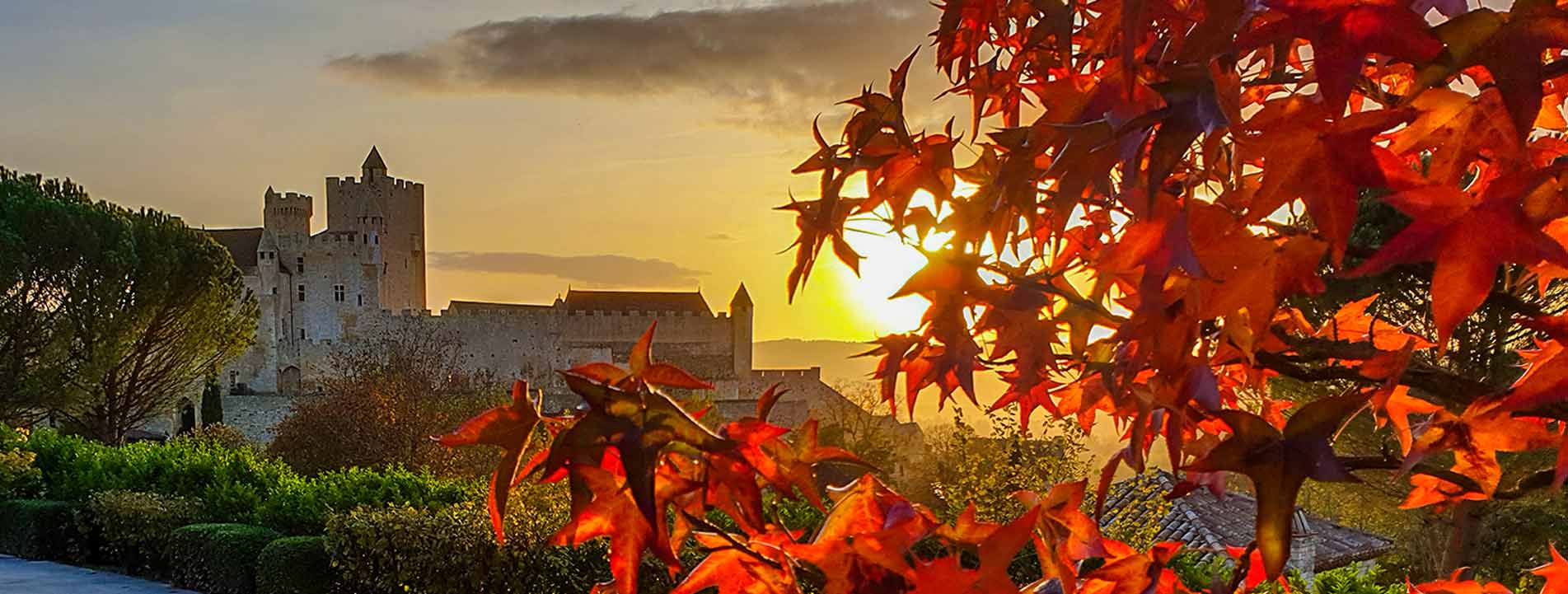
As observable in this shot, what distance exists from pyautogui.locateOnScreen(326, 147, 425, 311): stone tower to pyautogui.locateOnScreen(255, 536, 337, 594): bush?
3404 centimetres

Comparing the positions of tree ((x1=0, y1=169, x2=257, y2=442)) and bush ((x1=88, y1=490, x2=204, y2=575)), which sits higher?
tree ((x1=0, y1=169, x2=257, y2=442))

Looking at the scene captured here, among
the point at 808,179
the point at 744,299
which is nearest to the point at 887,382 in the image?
the point at 808,179

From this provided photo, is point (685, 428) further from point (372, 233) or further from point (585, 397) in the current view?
point (372, 233)

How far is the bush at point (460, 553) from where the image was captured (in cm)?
580

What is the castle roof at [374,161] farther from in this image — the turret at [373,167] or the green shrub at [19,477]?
the green shrub at [19,477]

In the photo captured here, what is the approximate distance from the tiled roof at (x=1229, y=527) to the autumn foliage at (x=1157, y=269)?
6582mm

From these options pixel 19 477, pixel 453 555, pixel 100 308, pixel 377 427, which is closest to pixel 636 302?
pixel 100 308

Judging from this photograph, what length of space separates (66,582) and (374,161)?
115 ft

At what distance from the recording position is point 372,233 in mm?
39969

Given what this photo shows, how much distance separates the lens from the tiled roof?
28.9 feet

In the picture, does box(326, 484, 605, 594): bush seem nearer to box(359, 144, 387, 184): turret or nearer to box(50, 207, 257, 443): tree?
box(50, 207, 257, 443): tree

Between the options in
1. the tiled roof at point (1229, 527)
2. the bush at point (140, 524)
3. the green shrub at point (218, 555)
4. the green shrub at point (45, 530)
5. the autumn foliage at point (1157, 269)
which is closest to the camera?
the autumn foliage at point (1157, 269)

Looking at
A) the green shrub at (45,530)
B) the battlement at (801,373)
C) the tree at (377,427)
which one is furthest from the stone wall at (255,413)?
the green shrub at (45,530)

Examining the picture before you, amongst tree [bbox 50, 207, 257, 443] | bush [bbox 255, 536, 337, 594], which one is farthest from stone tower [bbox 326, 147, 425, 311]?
bush [bbox 255, 536, 337, 594]
